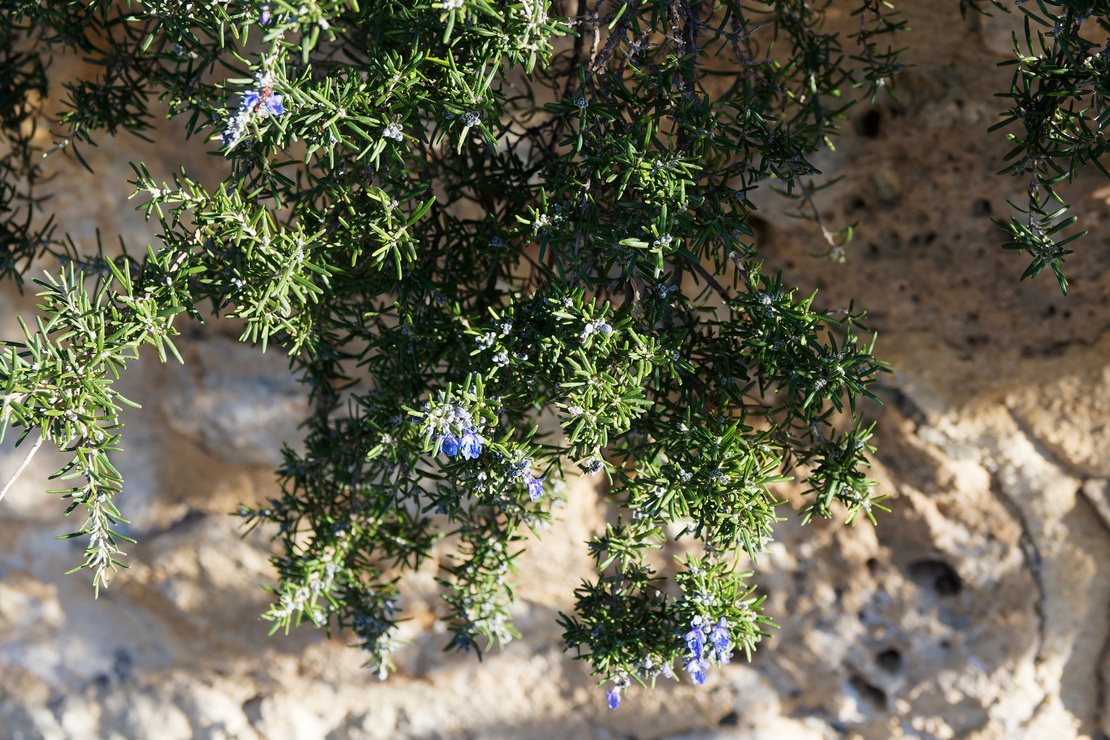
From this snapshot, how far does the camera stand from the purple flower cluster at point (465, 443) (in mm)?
1168

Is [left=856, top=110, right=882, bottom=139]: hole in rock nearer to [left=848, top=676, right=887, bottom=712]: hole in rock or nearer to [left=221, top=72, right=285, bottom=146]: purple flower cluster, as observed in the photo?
[left=221, top=72, right=285, bottom=146]: purple flower cluster

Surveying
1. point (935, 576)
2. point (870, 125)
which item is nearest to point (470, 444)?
point (870, 125)

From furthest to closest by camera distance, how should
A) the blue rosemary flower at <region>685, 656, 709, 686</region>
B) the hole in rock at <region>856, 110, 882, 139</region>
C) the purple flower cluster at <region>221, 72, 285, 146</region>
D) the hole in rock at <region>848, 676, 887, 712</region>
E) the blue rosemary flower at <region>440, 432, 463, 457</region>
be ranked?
the hole in rock at <region>848, 676, 887, 712</region> → the hole in rock at <region>856, 110, 882, 139</region> → the blue rosemary flower at <region>685, 656, 709, 686</region> → the blue rosemary flower at <region>440, 432, 463, 457</region> → the purple flower cluster at <region>221, 72, 285, 146</region>

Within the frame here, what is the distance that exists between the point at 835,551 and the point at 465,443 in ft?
5.23

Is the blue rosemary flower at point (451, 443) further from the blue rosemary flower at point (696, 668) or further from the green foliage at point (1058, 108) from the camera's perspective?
the green foliage at point (1058, 108)

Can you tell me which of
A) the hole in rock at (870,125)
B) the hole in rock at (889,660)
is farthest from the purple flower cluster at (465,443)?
the hole in rock at (889,660)

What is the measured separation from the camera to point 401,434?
4.63 ft

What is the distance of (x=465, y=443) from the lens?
1.17 m

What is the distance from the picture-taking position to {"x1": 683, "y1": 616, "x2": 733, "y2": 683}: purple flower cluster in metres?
1.32

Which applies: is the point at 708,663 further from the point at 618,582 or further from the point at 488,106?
the point at 488,106

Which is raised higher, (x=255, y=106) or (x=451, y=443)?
(x=255, y=106)

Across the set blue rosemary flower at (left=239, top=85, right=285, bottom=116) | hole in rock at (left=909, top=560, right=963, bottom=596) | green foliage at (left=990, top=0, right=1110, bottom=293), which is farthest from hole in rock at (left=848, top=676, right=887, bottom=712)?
blue rosemary flower at (left=239, top=85, right=285, bottom=116)

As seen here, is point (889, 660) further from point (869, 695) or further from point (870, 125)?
point (870, 125)

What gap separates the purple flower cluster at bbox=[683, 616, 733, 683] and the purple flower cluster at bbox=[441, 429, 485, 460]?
52 centimetres
